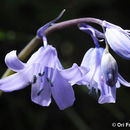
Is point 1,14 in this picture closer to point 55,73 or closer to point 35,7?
point 35,7

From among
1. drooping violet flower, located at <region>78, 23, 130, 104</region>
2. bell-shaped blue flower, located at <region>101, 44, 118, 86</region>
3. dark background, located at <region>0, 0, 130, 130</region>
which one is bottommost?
dark background, located at <region>0, 0, 130, 130</region>

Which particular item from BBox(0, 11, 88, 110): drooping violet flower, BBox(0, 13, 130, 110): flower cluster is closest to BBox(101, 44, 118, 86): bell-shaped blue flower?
BBox(0, 13, 130, 110): flower cluster

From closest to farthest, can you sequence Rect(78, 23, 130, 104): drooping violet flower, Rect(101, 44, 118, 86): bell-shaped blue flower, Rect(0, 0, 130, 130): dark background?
Rect(101, 44, 118, 86): bell-shaped blue flower < Rect(78, 23, 130, 104): drooping violet flower < Rect(0, 0, 130, 130): dark background

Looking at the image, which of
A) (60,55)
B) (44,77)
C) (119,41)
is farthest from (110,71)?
(60,55)

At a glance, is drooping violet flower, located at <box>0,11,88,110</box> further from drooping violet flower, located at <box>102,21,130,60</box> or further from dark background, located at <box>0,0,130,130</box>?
dark background, located at <box>0,0,130,130</box>

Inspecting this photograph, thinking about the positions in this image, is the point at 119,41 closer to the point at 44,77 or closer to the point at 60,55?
the point at 44,77

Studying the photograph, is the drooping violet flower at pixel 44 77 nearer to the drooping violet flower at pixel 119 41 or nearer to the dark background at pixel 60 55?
the drooping violet flower at pixel 119 41

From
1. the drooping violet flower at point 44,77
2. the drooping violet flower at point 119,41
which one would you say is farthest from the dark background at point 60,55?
the drooping violet flower at point 119,41

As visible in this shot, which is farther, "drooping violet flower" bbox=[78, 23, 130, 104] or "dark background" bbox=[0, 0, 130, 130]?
"dark background" bbox=[0, 0, 130, 130]
